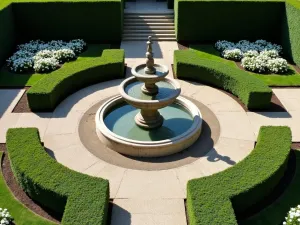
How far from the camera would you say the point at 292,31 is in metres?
21.4

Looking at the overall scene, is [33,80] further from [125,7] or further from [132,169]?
[125,7]

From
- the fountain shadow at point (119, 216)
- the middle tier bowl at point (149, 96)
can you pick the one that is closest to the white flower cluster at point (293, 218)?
the fountain shadow at point (119, 216)

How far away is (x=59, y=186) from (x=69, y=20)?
16216 mm

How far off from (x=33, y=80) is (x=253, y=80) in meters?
11.7

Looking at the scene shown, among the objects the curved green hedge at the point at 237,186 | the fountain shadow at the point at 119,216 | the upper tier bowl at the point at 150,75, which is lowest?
the fountain shadow at the point at 119,216

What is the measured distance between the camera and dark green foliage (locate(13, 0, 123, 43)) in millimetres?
23188

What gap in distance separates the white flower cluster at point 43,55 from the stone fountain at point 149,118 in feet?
21.4

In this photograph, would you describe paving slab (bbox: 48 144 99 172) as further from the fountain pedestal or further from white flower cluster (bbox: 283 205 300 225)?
white flower cluster (bbox: 283 205 300 225)

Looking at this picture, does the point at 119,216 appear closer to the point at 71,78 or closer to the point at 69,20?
the point at 71,78

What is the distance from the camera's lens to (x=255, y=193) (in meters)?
10.4

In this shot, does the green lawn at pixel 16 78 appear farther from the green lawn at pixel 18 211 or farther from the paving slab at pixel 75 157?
the green lawn at pixel 18 211

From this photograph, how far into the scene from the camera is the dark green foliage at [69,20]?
23.2 metres

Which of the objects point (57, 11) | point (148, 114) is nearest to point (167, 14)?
point (57, 11)

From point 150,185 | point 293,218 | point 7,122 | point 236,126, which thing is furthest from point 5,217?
point 236,126
